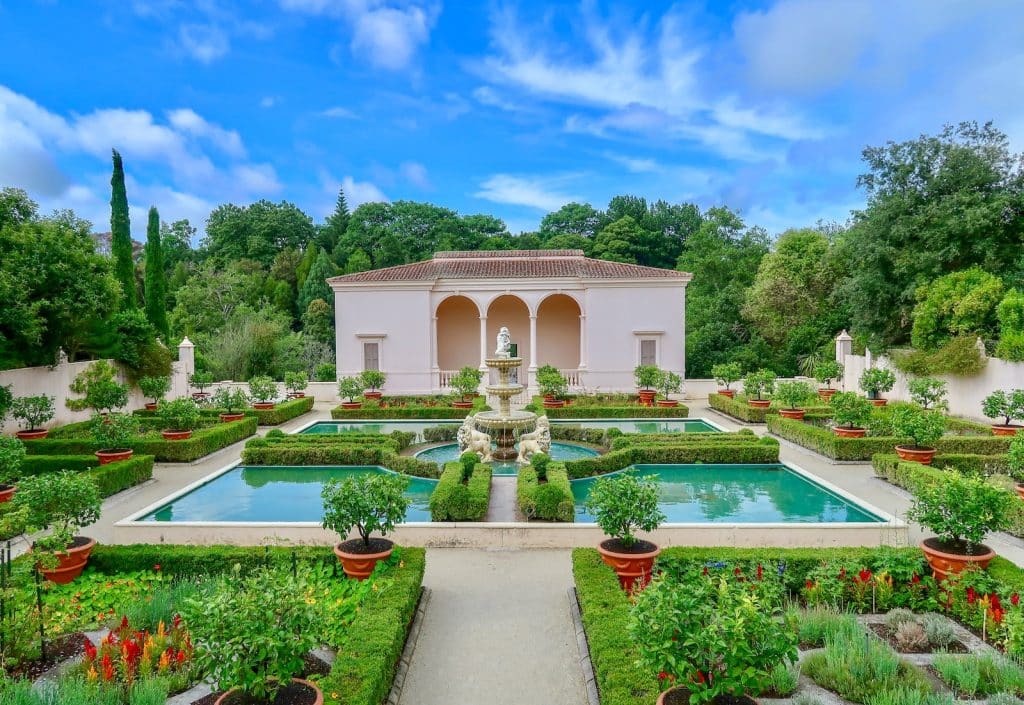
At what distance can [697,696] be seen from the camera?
412cm

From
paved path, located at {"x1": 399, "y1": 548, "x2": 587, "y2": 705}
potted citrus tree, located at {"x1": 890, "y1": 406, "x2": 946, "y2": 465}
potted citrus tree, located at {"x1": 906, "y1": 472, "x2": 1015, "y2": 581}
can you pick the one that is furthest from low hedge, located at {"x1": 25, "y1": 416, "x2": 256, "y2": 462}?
potted citrus tree, located at {"x1": 890, "y1": 406, "x2": 946, "y2": 465}

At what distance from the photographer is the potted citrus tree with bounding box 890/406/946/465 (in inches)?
507

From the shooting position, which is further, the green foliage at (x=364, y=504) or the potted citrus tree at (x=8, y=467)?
the potted citrus tree at (x=8, y=467)

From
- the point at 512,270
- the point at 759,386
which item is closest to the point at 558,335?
the point at 512,270

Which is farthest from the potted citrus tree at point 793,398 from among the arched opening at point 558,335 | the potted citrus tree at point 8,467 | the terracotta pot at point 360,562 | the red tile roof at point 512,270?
the potted citrus tree at point 8,467

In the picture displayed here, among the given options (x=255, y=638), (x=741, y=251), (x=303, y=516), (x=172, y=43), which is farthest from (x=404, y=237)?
(x=255, y=638)

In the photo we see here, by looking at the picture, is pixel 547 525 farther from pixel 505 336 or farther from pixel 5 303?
pixel 5 303

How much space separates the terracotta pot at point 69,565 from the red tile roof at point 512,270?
20.5 metres

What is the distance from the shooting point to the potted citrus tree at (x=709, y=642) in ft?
13.6

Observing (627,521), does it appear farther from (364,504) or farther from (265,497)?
(265,497)

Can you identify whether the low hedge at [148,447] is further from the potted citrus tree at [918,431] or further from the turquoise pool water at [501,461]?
the potted citrus tree at [918,431]

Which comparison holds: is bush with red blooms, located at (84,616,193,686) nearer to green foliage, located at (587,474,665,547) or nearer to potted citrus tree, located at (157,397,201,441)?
green foliage, located at (587,474,665,547)

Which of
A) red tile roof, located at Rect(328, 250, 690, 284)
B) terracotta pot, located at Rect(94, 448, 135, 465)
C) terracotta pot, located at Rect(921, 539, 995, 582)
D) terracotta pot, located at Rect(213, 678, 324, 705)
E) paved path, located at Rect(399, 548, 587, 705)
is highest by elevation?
red tile roof, located at Rect(328, 250, 690, 284)

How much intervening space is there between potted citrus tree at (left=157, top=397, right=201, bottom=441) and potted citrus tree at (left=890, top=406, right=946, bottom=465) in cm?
1635
